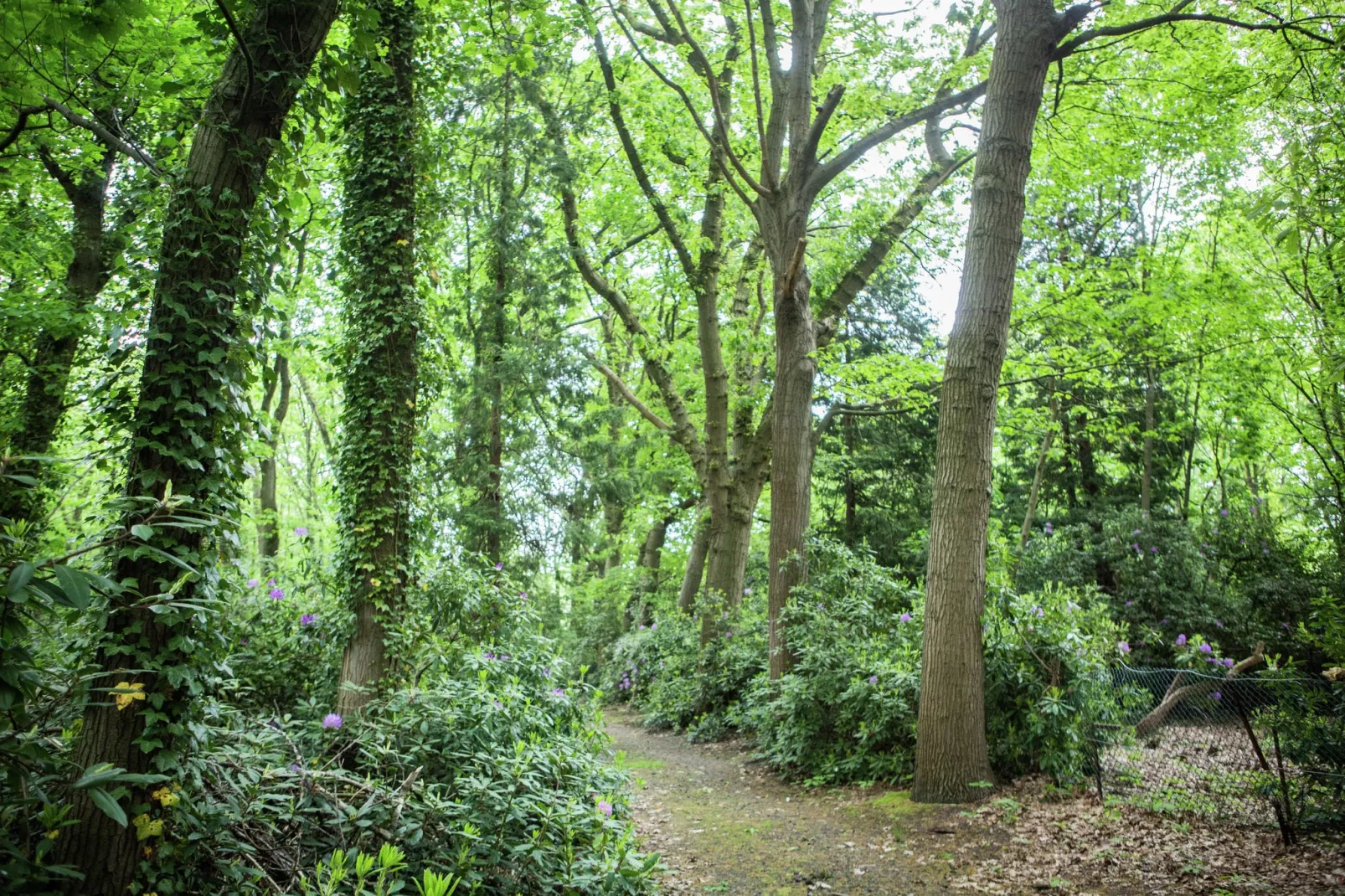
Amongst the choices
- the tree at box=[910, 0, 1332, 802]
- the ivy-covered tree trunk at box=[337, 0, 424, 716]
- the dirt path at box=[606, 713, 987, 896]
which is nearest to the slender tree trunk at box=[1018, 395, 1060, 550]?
the tree at box=[910, 0, 1332, 802]

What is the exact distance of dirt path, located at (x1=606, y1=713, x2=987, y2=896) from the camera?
5.09 meters

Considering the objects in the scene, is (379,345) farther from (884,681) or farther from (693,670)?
(693,670)

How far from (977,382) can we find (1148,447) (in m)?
12.0

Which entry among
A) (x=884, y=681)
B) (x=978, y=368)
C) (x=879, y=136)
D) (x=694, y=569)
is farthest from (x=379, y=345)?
(x=694, y=569)

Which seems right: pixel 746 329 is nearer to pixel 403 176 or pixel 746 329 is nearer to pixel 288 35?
pixel 403 176

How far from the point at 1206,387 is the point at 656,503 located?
496 inches

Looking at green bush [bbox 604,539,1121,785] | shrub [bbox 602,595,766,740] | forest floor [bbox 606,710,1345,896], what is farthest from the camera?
shrub [bbox 602,595,766,740]

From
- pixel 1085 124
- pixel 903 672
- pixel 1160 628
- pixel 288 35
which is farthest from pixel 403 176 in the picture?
pixel 1160 628

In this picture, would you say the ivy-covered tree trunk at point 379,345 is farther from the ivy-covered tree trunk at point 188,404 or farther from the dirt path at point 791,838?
the ivy-covered tree trunk at point 188,404

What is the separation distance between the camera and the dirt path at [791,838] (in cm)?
509

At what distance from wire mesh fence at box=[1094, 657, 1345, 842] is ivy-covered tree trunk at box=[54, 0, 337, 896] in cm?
589

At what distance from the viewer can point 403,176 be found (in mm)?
6566

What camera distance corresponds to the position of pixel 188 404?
127 inches

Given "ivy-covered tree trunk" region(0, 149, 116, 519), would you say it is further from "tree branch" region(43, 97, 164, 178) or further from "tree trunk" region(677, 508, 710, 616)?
"tree trunk" region(677, 508, 710, 616)
